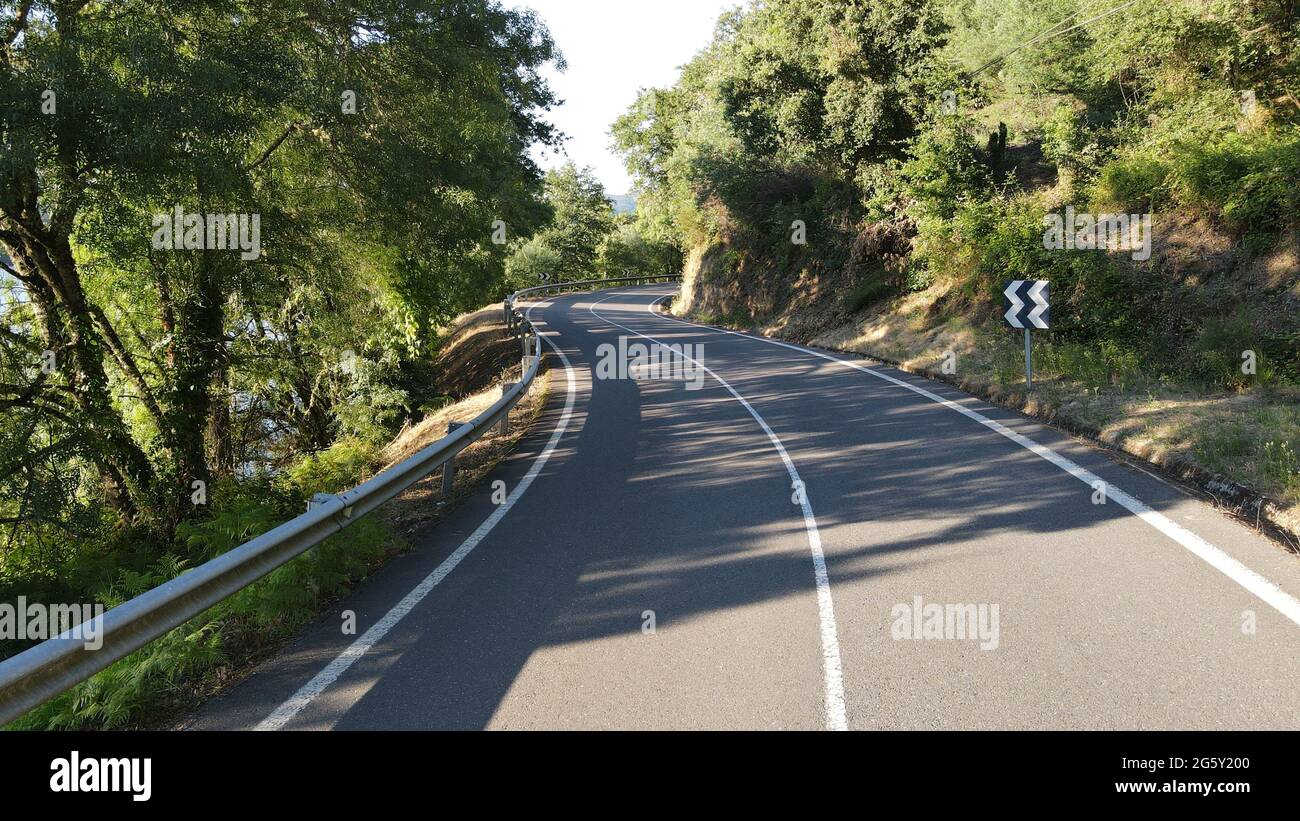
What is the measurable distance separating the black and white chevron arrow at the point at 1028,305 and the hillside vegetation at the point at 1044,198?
3.43 ft

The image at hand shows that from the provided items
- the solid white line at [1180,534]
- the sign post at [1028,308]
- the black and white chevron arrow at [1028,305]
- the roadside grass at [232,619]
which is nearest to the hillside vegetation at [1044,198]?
the sign post at [1028,308]

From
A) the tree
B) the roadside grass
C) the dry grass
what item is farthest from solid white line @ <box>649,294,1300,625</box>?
the tree

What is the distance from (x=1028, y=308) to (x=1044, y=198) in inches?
329

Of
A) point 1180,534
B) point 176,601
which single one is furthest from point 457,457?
point 1180,534

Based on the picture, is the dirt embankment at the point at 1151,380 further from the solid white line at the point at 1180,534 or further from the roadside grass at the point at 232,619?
the roadside grass at the point at 232,619

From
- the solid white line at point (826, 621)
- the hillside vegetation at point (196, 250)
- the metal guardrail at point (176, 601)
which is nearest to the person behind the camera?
the metal guardrail at point (176, 601)

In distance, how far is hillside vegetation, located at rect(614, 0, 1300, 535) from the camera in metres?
11.7

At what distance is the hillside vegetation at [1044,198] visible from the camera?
11719mm

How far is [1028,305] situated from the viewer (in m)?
12.6

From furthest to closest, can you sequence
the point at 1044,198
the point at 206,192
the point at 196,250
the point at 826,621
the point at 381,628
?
the point at 1044,198 < the point at 196,250 < the point at 206,192 < the point at 381,628 < the point at 826,621

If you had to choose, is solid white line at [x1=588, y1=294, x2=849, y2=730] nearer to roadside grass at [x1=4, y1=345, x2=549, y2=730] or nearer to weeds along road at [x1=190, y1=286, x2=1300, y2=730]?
weeds along road at [x1=190, y1=286, x2=1300, y2=730]

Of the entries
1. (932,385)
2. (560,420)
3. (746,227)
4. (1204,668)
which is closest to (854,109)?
(746,227)

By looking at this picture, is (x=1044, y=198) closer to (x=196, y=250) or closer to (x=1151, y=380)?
(x=1151, y=380)

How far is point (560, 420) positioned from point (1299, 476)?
30.3 ft
